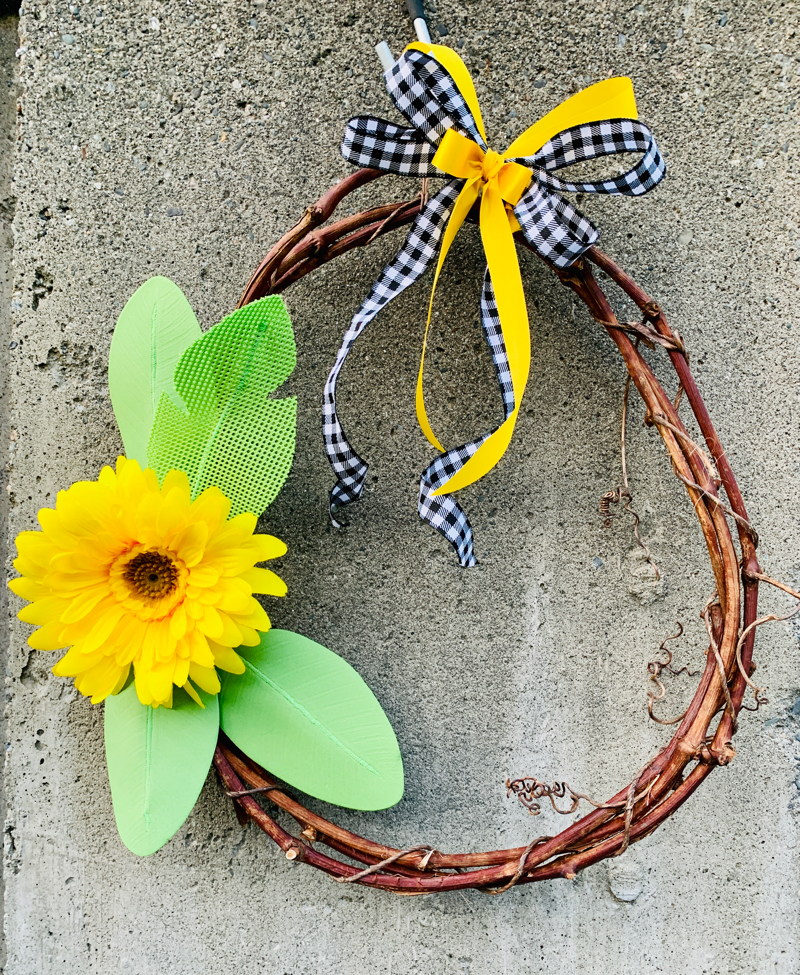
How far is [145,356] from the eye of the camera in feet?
1.69

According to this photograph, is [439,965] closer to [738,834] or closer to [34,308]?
[738,834]

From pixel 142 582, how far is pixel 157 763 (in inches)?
5.2

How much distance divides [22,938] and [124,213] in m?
0.62

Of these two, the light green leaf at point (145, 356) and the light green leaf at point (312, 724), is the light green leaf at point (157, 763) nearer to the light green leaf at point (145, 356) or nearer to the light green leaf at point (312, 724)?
the light green leaf at point (312, 724)

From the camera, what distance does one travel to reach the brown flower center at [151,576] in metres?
0.46

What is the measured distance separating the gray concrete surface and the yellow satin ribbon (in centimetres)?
9

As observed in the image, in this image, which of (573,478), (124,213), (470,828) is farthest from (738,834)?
(124,213)

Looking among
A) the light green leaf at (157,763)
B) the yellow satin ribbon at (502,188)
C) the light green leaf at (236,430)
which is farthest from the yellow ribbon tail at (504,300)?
the light green leaf at (157,763)

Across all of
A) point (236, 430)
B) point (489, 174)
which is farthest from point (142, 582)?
point (489, 174)

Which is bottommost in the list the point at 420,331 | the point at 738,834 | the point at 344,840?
the point at 738,834

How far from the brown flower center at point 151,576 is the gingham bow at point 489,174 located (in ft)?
0.46

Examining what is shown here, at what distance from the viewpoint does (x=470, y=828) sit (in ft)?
1.83

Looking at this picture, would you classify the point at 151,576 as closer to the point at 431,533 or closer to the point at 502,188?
the point at 431,533

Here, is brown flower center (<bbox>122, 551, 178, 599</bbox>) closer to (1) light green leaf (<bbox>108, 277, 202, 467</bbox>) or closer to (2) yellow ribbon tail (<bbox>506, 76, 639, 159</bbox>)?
(1) light green leaf (<bbox>108, 277, 202, 467</bbox>)
